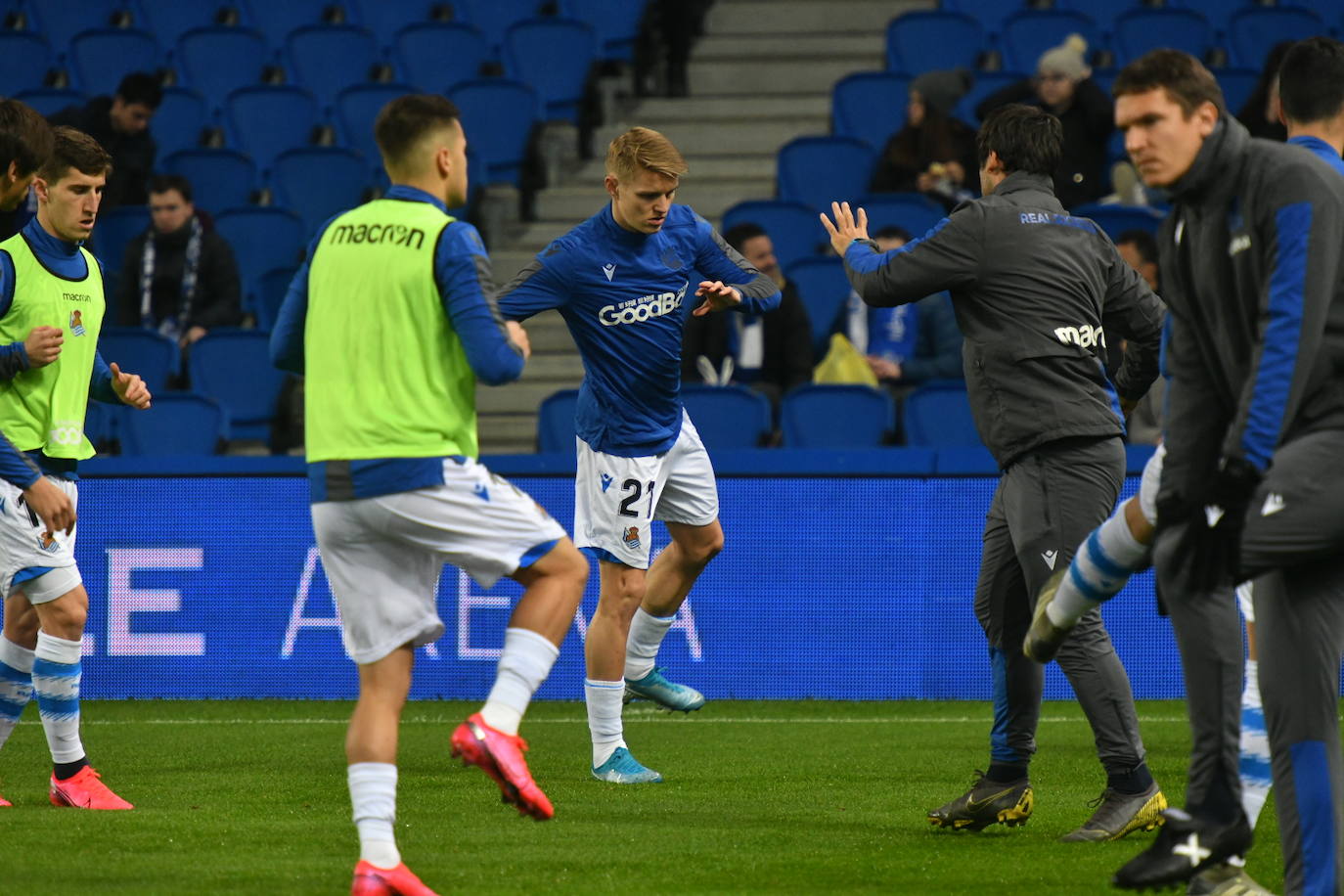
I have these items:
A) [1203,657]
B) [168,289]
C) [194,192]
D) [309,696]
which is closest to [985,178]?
[1203,657]

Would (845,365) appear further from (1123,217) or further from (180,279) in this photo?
(180,279)

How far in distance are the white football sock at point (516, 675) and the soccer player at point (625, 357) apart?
223 centimetres

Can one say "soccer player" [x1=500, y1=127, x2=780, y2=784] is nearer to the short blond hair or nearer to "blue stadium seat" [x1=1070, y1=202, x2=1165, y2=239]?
the short blond hair

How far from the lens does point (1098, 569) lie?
443 centimetres

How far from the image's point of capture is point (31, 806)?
6.12 m

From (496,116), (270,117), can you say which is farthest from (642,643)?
(270,117)

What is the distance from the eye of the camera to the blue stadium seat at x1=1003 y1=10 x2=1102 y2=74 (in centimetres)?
1364

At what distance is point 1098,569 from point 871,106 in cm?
969

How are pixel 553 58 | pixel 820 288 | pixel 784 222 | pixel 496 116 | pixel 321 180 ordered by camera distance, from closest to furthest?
1. pixel 820 288
2. pixel 784 222
3. pixel 321 180
4. pixel 496 116
5. pixel 553 58

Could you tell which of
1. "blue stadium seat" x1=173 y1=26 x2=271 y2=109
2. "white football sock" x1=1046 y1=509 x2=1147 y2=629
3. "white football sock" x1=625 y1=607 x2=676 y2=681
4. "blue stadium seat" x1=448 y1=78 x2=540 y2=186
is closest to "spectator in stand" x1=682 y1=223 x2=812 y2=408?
"blue stadium seat" x1=448 y1=78 x2=540 y2=186

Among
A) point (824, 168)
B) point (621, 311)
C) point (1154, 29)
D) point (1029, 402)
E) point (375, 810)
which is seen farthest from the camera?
point (1154, 29)

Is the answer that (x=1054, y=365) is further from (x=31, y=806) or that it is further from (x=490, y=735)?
(x=31, y=806)

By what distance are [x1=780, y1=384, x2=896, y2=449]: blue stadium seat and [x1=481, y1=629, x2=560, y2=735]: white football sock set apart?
6168mm

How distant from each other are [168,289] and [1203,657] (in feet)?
30.4
